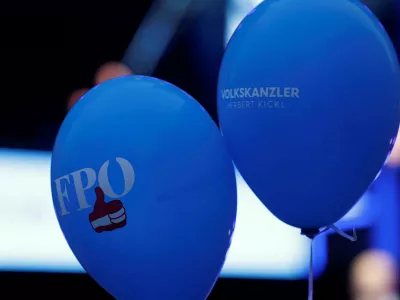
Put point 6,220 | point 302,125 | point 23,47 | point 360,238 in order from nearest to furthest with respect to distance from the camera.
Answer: point 302,125, point 6,220, point 23,47, point 360,238

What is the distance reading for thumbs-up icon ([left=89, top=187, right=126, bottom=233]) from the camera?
4.51ft

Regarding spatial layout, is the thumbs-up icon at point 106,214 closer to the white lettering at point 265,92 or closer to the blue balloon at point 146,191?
the blue balloon at point 146,191

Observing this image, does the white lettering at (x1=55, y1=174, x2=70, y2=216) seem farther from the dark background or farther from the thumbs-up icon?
the dark background

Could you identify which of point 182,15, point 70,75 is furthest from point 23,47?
point 182,15

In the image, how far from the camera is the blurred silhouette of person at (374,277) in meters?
3.60

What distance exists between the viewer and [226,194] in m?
1.44

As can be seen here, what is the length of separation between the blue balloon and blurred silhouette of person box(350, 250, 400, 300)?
91.4 inches

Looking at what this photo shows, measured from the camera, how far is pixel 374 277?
145 inches

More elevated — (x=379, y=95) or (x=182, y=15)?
(x=182, y=15)

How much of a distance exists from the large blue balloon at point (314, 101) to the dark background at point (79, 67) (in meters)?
1.98

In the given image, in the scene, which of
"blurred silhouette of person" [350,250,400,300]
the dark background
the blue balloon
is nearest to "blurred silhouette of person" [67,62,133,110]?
the dark background

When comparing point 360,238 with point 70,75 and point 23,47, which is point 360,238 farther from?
point 23,47

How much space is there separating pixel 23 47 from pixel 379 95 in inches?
90.5

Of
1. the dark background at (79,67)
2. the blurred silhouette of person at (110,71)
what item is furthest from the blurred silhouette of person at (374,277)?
Result: the blurred silhouette of person at (110,71)
